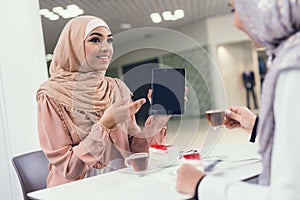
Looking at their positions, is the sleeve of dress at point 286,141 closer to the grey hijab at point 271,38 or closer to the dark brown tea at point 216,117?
the grey hijab at point 271,38

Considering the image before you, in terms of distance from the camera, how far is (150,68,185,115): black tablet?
4.77ft

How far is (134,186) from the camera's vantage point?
119cm

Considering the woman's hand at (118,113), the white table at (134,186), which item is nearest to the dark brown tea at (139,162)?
the white table at (134,186)

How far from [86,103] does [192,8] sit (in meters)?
5.14

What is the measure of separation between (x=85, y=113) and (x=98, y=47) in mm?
327

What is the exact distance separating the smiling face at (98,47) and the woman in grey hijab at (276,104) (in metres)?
0.97

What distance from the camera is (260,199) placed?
2.58 feet

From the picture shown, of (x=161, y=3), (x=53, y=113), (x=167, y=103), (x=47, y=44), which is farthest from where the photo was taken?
(x=161, y=3)

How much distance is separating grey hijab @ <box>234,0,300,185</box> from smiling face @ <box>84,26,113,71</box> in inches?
39.1

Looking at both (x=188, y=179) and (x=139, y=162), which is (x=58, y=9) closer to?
(x=139, y=162)

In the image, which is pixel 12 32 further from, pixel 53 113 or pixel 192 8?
pixel 192 8

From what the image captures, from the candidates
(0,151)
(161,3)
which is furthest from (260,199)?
(161,3)

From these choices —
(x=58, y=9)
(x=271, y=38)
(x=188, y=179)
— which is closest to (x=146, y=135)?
(x=188, y=179)

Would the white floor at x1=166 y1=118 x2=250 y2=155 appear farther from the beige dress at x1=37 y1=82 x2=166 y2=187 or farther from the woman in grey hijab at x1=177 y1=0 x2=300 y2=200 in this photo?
the woman in grey hijab at x1=177 y1=0 x2=300 y2=200
